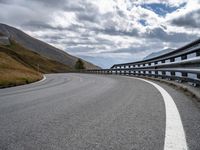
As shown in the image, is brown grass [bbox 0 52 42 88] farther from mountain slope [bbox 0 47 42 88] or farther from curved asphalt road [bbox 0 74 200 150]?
curved asphalt road [bbox 0 74 200 150]

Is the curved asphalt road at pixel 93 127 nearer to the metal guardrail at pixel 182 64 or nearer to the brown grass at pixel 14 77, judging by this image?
the metal guardrail at pixel 182 64

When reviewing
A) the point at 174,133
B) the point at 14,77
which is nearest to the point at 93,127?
the point at 174,133

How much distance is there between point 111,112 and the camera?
18.2ft

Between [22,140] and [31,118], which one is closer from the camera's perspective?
[22,140]

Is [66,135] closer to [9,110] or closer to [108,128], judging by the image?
[108,128]

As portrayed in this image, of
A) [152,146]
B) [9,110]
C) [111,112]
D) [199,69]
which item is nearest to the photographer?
[152,146]

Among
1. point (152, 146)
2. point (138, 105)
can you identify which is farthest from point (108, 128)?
point (138, 105)

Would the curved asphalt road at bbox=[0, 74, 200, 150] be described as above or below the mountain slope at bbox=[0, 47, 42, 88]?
below

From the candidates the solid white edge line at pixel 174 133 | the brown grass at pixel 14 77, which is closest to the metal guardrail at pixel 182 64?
the solid white edge line at pixel 174 133

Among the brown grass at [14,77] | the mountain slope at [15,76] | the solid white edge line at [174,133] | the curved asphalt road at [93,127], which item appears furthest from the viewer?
the mountain slope at [15,76]

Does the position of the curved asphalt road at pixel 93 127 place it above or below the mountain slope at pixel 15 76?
below

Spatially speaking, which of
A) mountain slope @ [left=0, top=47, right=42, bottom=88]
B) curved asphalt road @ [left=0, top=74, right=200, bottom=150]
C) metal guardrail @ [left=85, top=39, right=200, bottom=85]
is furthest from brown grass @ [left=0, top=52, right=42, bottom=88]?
curved asphalt road @ [left=0, top=74, right=200, bottom=150]

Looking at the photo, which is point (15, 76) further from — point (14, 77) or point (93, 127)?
point (93, 127)

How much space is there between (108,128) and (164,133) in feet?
2.61
